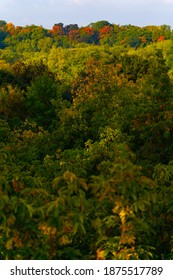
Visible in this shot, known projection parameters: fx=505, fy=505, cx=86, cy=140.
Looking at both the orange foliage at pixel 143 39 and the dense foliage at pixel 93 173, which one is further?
the orange foliage at pixel 143 39

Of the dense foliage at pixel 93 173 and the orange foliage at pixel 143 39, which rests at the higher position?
the orange foliage at pixel 143 39

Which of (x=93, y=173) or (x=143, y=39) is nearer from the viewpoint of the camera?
(x=93, y=173)

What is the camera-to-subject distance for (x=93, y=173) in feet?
74.3

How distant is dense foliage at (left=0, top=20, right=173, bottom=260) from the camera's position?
6.45m

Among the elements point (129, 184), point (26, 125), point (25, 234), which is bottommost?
point (26, 125)

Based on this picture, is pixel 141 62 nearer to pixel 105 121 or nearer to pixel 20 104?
pixel 20 104

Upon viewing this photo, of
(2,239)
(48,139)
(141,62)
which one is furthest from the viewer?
(141,62)

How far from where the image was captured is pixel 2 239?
268 inches

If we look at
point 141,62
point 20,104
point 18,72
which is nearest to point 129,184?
point 20,104

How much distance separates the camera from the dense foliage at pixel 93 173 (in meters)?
6.45

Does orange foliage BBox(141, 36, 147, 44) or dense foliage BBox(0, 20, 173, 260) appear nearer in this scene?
dense foliage BBox(0, 20, 173, 260)

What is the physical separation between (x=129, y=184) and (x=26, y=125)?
96.6ft

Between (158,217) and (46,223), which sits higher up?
(46,223)

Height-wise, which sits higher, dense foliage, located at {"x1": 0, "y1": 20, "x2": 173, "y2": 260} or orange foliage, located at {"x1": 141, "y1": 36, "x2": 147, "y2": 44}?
orange foliage, located at {"x1": 141, "y1": 36, "x2": 147, "y2": 44}
